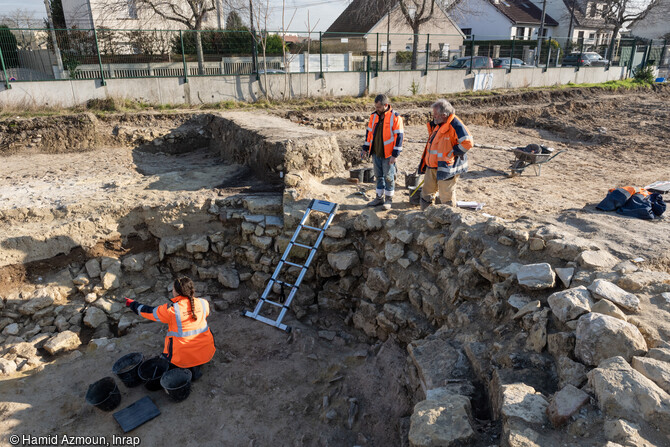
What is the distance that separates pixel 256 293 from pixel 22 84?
34.3 ft

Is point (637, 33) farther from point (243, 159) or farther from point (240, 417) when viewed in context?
point (240, 417)

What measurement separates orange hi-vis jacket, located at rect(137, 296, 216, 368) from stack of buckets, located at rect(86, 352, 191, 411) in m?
0.13

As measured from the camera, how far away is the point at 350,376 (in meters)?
4.67

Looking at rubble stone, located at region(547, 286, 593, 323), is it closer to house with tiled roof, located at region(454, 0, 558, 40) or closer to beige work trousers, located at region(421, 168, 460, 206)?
beige work trousers, located at region(421, 168, 460, 206)

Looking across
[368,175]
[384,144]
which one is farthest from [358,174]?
[384,144]

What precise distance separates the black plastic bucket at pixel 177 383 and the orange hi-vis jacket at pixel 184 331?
0.09 m

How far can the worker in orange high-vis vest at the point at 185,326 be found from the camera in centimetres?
447

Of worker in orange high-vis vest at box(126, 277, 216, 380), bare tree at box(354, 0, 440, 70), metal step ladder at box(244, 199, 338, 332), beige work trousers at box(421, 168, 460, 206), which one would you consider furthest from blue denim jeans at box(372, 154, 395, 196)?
bare tree at box(354, 0, 440, 70)

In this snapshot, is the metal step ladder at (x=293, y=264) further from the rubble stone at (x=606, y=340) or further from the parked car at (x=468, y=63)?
the parked car at (x=468, y=63)

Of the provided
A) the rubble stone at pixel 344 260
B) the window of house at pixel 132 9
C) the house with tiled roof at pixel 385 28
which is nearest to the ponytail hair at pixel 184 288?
the rubble stone at pixel 344 260

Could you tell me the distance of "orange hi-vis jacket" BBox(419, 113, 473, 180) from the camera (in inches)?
211

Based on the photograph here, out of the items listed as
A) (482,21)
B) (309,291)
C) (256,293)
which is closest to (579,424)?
(309,291)

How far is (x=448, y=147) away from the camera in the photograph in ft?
18.0

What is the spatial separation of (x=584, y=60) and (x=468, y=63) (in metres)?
9.18
